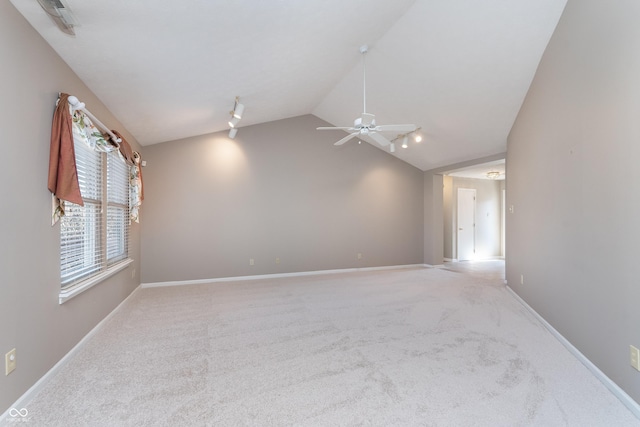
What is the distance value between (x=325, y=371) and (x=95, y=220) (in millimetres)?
2877

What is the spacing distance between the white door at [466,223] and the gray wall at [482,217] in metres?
0.11

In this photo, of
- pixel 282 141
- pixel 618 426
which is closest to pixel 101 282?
pixel 282 141

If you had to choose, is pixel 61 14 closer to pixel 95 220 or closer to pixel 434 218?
pixel 95 220

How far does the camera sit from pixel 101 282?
316cm

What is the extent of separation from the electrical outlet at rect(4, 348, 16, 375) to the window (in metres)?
0.78

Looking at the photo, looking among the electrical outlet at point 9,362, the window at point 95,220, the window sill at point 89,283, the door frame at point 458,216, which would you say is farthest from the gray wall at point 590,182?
the door frame at point 458,216

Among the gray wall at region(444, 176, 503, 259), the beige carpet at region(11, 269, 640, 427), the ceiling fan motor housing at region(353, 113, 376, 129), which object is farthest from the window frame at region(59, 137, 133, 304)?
the gray wall at region(444, 176, 503, 259)

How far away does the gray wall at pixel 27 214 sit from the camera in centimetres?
172

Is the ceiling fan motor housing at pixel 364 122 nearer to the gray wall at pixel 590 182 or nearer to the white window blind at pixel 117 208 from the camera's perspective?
the gray wall at pixel 590 182

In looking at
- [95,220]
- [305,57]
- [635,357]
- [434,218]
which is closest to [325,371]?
[635,357]

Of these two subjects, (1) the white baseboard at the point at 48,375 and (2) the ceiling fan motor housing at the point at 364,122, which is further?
(2) the ceiling fan motor housing at the point at 364,122

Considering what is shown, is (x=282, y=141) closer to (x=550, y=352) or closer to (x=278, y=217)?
(x=278, y=217)

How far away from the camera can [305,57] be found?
3.51 m

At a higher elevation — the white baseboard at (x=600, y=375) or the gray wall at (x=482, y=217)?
the gray wall at (x=482, y=217)
